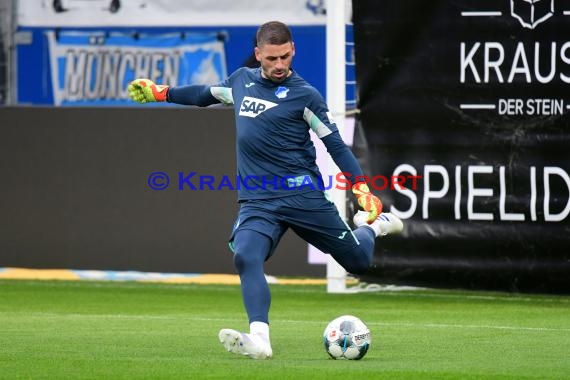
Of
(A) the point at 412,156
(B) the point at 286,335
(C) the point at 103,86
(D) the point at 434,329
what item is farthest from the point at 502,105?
(C) the point at 103,86

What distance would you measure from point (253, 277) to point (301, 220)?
1.87 feet

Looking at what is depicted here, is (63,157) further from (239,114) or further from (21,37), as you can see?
(239,114)

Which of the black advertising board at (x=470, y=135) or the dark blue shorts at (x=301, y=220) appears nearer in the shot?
the dark blue shorts at (x=301, y=220)

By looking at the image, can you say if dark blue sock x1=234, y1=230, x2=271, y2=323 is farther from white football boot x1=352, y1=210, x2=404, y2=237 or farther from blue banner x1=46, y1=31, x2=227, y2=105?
blue banner x1=46, y1=31, x2=227, y2=105

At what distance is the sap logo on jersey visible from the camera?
9477 millimetres

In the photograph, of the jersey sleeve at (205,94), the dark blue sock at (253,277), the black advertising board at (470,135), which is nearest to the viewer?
the dark blue sock at (253,277)

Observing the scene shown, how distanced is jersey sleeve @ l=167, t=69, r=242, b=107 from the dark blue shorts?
30.1 inches

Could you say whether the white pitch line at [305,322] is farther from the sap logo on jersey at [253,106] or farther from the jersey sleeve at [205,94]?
the sap logo on jersey at [253,106]

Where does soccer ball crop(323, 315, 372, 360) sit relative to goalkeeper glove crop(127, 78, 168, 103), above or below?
below

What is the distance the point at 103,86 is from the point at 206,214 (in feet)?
14.4

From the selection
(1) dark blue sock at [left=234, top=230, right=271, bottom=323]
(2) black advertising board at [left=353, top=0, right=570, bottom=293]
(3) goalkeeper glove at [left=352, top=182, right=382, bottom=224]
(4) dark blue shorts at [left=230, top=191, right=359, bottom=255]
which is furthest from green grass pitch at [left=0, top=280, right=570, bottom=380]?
(3) goalkeeper glove at [left=352, top=182, right=382, bottom=224]

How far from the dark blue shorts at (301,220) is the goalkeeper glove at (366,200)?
201mm

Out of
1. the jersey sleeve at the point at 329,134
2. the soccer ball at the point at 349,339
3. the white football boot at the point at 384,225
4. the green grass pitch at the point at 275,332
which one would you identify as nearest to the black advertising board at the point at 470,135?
the green grass pitch at the point at 275,332

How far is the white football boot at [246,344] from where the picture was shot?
881 centimetres
